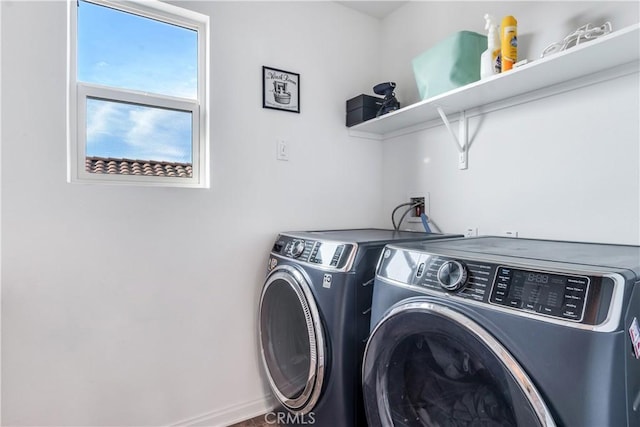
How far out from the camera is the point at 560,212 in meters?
1.46

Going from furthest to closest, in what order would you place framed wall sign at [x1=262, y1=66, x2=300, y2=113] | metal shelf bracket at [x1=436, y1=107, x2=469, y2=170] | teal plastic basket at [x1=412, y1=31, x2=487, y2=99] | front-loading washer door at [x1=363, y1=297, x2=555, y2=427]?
framed wall sign at [x1=262, y1=66, x2=300, y2=113] < metal shelf bracket at [x1=436, y1=107, x2=469, y2=170] < teal plastic basket at [x1=412, y1=31, x2=487, y2=99] < front-loading washer door at [x1=363, y1=297, x2=555, y2=427]

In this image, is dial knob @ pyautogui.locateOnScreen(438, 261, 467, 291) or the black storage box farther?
the black storage box

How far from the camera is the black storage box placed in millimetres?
2084

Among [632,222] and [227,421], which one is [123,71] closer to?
[227,421]

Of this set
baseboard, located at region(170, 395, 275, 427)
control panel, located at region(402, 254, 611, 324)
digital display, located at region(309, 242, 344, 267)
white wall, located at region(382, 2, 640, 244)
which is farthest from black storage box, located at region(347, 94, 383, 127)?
baseboard, located at region(170, 395, 275, 427)

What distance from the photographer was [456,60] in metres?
1.59

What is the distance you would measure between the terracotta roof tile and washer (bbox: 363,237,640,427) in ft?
3.84

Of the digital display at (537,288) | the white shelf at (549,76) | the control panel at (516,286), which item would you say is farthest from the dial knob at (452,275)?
the white shelf at (549,76)

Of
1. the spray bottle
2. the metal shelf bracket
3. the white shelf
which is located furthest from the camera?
the metal shelf bracket

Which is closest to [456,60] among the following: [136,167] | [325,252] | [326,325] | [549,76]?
→ [549,76]

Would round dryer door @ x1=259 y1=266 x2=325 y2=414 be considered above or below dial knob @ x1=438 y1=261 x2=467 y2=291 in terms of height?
below

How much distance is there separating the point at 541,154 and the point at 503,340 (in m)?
1.07

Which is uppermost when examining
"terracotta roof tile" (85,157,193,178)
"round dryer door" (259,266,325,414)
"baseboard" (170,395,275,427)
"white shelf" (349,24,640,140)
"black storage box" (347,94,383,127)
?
"black storage box" (347,94,383,127)

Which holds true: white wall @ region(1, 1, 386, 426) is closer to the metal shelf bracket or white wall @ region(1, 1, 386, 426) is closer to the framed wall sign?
the framed wall sign
